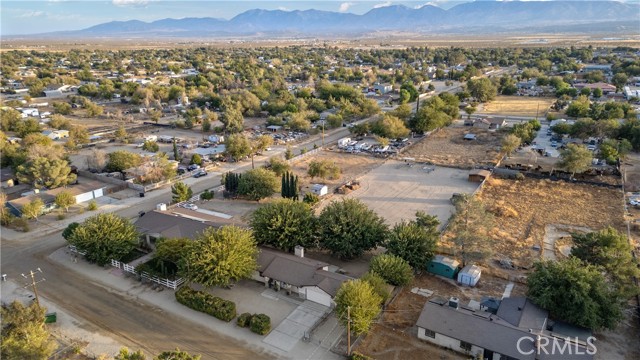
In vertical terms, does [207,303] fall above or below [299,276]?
below

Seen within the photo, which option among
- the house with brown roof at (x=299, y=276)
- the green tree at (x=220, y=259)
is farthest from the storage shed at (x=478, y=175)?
the green tree at (x=220, y=259)

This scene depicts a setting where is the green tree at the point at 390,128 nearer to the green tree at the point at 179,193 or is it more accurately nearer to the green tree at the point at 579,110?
the green tree at the point at 579,110

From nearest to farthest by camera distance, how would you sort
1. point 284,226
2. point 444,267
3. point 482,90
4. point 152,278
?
1. point 152,278
2. point 444,267
3. point 284,226
4. point 482,90

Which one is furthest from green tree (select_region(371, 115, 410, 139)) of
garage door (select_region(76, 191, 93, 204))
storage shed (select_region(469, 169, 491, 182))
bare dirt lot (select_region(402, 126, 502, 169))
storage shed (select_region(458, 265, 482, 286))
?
garage door (select_region(76, 191, 93, 204))

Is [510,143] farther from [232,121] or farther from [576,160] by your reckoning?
[232,121]

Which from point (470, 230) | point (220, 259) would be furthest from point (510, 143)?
point (220, 259)

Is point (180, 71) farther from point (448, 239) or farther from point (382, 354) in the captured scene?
point (382, 354)
